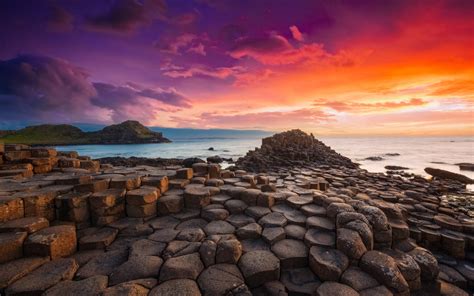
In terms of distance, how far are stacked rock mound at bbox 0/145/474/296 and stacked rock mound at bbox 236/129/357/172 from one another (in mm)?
11219

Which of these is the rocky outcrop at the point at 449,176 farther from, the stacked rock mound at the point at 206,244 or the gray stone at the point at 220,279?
the gray stone at the point at 220,279

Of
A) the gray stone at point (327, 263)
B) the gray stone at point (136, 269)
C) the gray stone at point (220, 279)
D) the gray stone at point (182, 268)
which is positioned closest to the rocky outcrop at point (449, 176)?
the gray stone at point (327, 263)

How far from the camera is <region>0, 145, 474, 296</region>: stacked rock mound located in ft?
9.30

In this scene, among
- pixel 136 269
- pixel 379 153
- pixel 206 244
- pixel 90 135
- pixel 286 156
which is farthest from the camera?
pixel 90 135

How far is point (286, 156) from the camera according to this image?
752 inches

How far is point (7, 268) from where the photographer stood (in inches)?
111

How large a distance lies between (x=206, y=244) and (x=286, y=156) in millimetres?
16523

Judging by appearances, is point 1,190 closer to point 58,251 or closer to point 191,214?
point 58,251

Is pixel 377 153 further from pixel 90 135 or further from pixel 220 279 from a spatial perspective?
pixel 90 135

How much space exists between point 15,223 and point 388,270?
5.80 meters

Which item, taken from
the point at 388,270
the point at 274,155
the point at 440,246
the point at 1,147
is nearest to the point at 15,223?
the point at 1,147

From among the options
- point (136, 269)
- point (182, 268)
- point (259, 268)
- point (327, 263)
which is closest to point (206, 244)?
point (182, 268)

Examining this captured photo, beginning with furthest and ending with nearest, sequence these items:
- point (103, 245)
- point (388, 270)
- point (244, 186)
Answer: point (244, 186) → point (103, 245) → point (388, 270)

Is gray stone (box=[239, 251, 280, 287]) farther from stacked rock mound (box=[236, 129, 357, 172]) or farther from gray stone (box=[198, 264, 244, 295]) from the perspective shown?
stacked rock mound (box=[236, 129, 357, 172])
